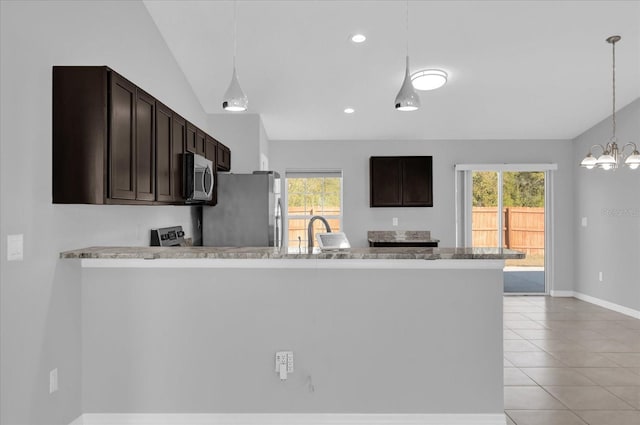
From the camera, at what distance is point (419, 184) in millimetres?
6469

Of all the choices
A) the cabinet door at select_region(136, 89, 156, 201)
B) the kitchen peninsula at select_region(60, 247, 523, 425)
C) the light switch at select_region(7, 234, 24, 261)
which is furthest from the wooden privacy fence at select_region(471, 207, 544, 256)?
the light switch at select_region(7, 234, 24, 261)

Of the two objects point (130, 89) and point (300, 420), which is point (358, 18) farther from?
point (300, 420)

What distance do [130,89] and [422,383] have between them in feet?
7.99

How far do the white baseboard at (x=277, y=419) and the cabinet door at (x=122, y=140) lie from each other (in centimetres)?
130

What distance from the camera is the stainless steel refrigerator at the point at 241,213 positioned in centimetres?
462

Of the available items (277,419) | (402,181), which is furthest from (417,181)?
(277,419)

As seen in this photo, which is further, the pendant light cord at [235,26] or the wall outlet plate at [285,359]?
the pendant light cord at [235,26]

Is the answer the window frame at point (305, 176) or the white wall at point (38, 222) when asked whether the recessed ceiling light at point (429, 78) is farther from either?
the white wall at point (38, 222)

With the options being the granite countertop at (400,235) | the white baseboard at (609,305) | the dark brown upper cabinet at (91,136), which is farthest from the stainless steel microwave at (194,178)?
the white baseboard at (609,305)

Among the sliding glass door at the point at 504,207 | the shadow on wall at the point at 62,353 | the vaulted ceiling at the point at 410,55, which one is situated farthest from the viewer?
the sliding glass door at the point at 504,207

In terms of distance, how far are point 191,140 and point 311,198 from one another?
10.1 feet

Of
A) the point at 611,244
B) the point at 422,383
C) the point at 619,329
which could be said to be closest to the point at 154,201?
the point at 422,383

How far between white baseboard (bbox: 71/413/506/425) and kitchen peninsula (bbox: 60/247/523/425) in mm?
18

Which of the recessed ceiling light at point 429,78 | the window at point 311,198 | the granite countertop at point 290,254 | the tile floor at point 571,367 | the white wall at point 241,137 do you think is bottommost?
the tile floor at point 571,367
